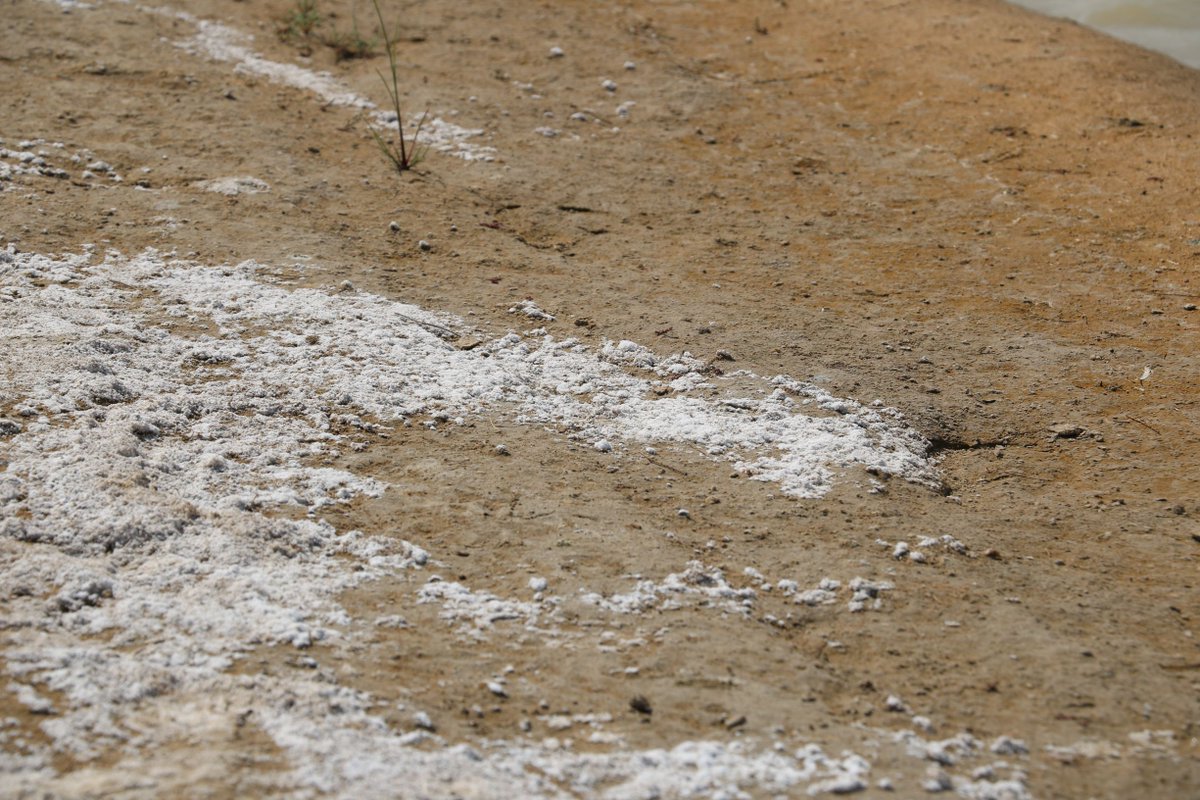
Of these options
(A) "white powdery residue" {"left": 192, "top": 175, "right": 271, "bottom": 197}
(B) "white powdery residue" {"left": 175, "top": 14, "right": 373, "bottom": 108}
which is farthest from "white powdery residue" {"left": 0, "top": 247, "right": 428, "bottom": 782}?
(B) "white powdery residue" {"left": 175, "top": 14, "right": 373, "bottom": 108}

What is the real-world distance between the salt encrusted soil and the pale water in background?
6.88 ft

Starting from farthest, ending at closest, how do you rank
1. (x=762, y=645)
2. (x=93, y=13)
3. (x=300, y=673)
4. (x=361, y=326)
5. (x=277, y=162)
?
(x=93, y=13) < (x=277, y=162) < (x=361, y=326) < (x=762, y=645) < (x=300, y=673)

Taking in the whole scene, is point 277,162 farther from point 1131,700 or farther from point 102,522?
point 1131,700

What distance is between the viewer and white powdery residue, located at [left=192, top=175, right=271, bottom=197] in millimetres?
3954

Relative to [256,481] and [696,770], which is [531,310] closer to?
[256,481]

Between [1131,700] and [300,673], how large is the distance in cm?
146

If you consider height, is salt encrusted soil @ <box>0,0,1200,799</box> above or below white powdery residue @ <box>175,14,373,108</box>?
below

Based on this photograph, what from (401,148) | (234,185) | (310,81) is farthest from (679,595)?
(310,81)

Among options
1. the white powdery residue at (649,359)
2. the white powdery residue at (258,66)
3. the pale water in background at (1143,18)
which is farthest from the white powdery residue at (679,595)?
the pale water in background at (1143,18)

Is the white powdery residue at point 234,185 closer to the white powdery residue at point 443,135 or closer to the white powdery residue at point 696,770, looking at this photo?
the white powdery residue at point 443,135

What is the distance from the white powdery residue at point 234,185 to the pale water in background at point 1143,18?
5.18m

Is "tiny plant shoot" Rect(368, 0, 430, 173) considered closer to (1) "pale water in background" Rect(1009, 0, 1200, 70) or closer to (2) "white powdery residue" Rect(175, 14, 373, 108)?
(2) "white powdery residue" Rect(175, 14, 373, 108)

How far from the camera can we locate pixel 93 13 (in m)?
5.27

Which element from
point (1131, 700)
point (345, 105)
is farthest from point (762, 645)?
point (345, 105)
